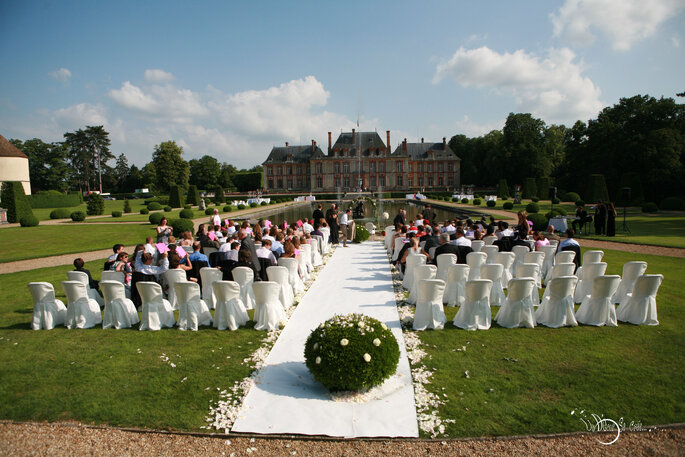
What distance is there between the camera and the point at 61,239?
54.4ft

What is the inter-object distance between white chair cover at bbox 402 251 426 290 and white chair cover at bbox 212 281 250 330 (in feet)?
10.1

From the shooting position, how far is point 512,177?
50938 mm

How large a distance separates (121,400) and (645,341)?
579 cm

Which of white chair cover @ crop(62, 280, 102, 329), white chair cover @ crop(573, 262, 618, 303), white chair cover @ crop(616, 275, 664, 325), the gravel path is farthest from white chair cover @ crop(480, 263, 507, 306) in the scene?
white chair cover @ crop(62, 280, 102, 329)

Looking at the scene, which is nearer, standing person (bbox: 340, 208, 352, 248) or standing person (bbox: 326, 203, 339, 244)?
standing person (bbox: 340, 208, 352, 248)

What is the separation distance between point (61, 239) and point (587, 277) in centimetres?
1816

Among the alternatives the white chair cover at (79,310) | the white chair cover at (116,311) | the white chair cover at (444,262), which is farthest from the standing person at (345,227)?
the white chair cover at (79,310)

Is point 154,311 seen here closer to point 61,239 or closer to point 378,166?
point 61,239

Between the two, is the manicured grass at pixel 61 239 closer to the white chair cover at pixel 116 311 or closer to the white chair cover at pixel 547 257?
the white chair cover at pixel 116 311

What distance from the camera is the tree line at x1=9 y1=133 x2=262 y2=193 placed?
53156 mm

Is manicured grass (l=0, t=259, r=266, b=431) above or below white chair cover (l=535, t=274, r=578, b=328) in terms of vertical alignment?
below

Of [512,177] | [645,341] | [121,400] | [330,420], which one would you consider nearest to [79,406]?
[121,400]

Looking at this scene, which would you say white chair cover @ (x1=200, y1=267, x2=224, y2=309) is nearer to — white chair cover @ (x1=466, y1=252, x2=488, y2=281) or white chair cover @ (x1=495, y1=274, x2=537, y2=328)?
white chair cover @ (x1=466, y1=252, x2=488, y2=281)

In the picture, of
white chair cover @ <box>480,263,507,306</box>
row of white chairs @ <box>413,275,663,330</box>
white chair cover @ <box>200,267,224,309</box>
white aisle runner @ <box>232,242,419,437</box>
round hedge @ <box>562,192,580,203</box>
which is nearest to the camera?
white aisle runner @ <box>232,242,419,437</box>
